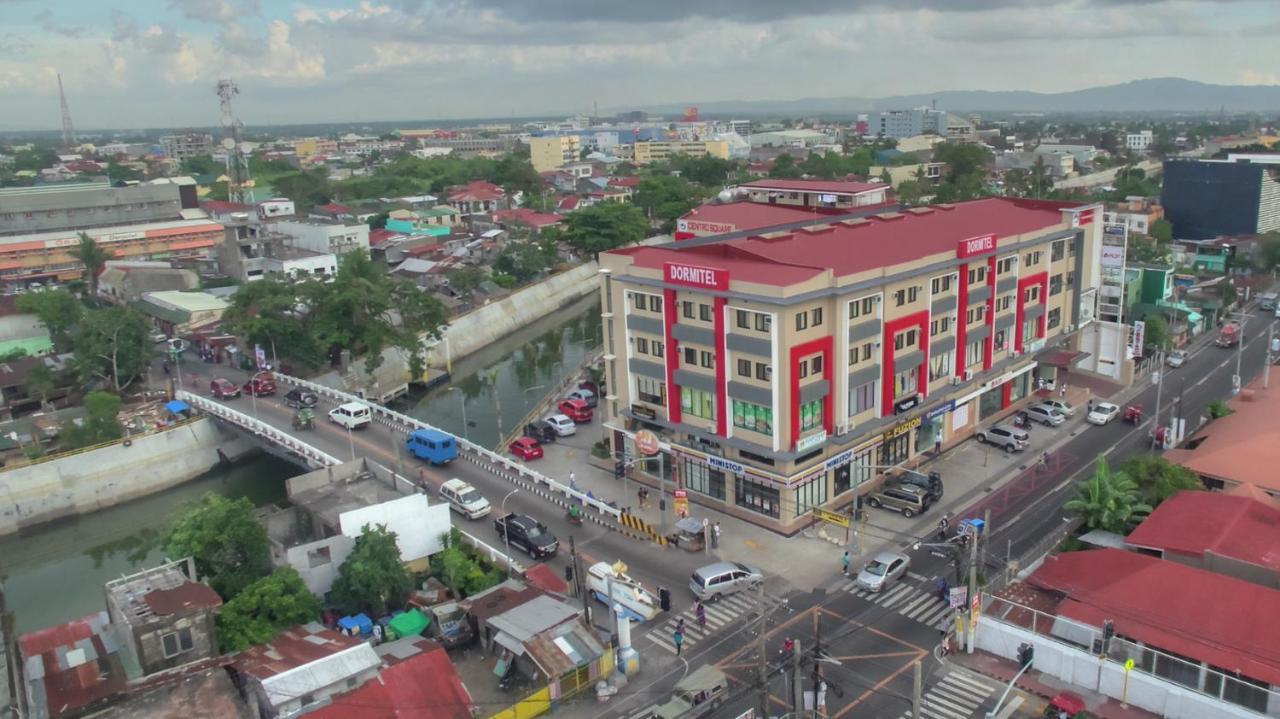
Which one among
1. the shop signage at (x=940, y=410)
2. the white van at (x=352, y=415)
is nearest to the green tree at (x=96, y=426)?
the white van at (x=352, y=415)

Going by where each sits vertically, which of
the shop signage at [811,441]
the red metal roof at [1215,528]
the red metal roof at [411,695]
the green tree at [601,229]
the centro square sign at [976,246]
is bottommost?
the red metal roof at [411,695]

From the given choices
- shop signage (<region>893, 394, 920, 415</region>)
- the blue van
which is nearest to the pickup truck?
the blue van

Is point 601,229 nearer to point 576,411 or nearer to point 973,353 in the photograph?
point 576,411

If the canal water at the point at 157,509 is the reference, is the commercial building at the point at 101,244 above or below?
above

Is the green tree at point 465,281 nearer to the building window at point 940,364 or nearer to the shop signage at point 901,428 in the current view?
the building window at point 940,364

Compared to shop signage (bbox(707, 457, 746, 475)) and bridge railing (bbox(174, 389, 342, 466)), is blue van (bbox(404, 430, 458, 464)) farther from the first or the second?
shop signage (bbox(707, 457, 746, 475))

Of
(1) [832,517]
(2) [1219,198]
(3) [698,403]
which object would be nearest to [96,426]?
(3) [698,403]
